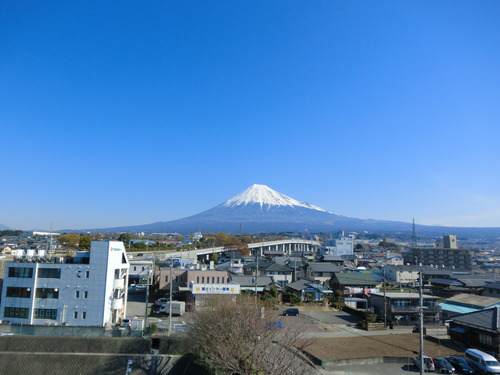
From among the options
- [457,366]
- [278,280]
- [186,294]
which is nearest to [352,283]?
[278,280]

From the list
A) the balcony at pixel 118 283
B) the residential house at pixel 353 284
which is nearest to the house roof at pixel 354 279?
the residential house at pixel 353 284

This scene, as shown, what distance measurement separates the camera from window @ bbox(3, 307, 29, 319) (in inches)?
767

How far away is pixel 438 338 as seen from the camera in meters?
20.5

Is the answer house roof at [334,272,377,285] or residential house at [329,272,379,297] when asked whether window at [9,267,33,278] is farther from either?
house roof at [334,272,377,285]

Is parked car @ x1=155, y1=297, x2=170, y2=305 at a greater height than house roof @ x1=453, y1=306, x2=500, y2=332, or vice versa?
house roof @ x1=453, y1=306, x2=500, y2=332

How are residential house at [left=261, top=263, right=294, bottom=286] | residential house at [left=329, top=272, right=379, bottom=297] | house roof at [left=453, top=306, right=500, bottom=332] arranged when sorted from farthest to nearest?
residential house at [left=261, top=263, right=294, bottom=286], residential house at [left=329, top=272, right=379, bottom=297], house roof at [left=453, top=306, right=500, bottom=332]

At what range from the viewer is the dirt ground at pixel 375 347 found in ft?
54.7

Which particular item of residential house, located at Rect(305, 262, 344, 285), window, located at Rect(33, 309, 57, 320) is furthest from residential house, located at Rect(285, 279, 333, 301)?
window, located at Rect(33, 309, 57, 320)

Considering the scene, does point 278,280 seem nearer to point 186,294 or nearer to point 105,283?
point 186,294

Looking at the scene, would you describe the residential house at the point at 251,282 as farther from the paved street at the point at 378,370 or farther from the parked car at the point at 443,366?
the parked car at the point at 443,366

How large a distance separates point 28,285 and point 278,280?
81.8ft

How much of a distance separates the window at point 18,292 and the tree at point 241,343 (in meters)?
11.1

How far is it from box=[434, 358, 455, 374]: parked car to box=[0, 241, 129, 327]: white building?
17.0m

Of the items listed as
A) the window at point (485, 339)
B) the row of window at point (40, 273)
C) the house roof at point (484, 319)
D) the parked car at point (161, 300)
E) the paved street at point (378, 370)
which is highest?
the row of window at point (40, 273)
